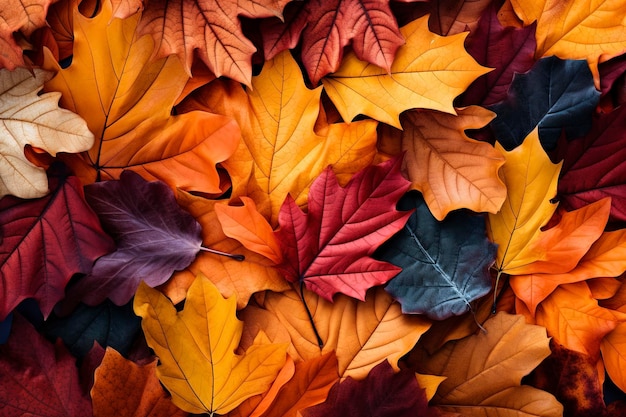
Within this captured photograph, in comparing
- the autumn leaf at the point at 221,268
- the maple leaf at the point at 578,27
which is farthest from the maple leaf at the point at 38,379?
the maple leaf at the point at 578,27

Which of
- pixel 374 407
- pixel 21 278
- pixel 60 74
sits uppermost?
pixel 60 74

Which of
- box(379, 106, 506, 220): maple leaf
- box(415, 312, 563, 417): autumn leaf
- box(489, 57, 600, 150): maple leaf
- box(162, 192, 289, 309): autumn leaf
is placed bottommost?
box(415, 312, 563, 417): autumn leaf

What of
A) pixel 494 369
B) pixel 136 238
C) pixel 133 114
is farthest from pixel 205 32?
pixel 494 369

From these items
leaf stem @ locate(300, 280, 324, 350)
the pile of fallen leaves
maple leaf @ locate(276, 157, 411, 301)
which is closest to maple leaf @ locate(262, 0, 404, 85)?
the pile of fallen leaves

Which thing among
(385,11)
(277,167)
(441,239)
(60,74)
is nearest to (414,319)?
(441,239)

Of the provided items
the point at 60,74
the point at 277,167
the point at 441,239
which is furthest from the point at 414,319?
the point at 60,74

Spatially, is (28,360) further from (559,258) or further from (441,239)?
(559,258)

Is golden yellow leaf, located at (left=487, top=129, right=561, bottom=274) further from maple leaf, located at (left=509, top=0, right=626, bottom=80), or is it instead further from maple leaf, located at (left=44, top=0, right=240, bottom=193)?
maple leaf, located at (left=44, top=0, right=240, bottom=193)

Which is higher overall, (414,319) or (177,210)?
(177,210)
